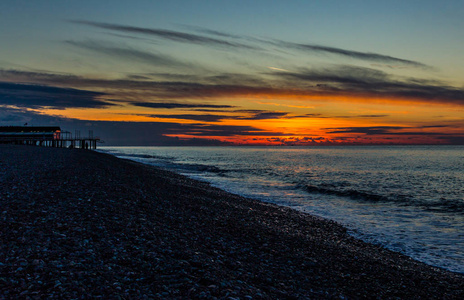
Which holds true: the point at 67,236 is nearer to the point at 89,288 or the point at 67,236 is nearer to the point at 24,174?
the point at 89,288

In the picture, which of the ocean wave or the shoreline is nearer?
the shoreline

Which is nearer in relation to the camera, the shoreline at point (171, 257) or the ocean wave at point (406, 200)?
the shoreline at point (171, 257)

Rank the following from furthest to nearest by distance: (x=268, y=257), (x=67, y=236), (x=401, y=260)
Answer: (x=401, y=260), (x=268, y=257), (x=67, y=236)

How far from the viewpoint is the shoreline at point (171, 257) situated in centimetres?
675

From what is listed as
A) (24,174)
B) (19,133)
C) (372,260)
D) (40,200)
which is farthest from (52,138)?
(372,260)

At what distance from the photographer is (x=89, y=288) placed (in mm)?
6297

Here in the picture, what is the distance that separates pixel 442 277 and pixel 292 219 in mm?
8655

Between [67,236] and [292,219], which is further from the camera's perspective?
[292,219]

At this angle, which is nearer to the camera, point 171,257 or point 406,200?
point 171,257

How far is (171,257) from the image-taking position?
8578 mm

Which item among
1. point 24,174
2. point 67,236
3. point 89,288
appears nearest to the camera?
point 89,288

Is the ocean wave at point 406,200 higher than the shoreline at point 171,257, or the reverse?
the shoreline at point 171,257

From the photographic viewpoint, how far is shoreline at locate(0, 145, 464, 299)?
266 inches

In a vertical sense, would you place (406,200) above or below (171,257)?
below
